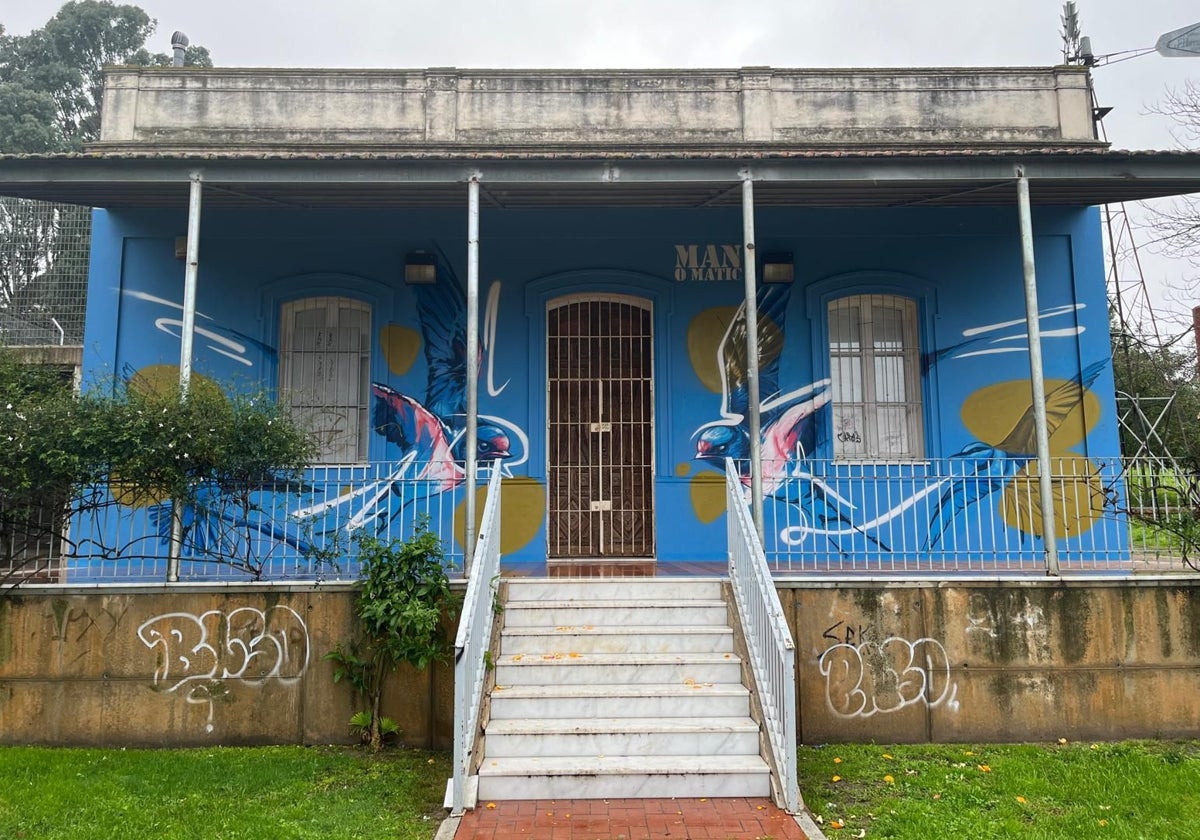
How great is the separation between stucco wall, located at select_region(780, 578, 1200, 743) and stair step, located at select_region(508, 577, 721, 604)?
64cm

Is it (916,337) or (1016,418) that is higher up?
(916,337)

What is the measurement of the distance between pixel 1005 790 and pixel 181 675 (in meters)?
5.68

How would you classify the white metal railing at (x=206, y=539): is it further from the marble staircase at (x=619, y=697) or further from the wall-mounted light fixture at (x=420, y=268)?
the wall-mounted light fixture at (x=420, y=268)

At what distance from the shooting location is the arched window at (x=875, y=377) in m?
9.25

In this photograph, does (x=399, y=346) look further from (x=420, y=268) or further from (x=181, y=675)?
(x=181, y=675)

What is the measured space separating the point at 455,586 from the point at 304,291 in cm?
446

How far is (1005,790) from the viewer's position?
17.3 feet

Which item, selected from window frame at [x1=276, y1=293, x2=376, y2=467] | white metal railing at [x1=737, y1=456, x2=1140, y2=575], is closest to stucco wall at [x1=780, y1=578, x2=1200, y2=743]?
white metal railing at [x1=737, y1=456, x2=1140, y2=575]

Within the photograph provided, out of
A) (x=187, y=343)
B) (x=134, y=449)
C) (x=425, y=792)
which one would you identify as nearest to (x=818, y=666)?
(x=425, y=792)

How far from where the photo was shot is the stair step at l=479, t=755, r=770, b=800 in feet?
16.7

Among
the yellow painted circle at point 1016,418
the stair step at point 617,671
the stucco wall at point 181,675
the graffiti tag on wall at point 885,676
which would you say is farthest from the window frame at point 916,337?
the stucco wall at point 181,675

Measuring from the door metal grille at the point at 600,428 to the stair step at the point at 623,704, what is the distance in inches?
137

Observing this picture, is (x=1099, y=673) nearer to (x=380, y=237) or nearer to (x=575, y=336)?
(x=575, y=336)

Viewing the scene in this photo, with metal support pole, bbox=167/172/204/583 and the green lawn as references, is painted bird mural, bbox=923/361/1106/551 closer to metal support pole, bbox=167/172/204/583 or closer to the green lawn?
the green lawn
